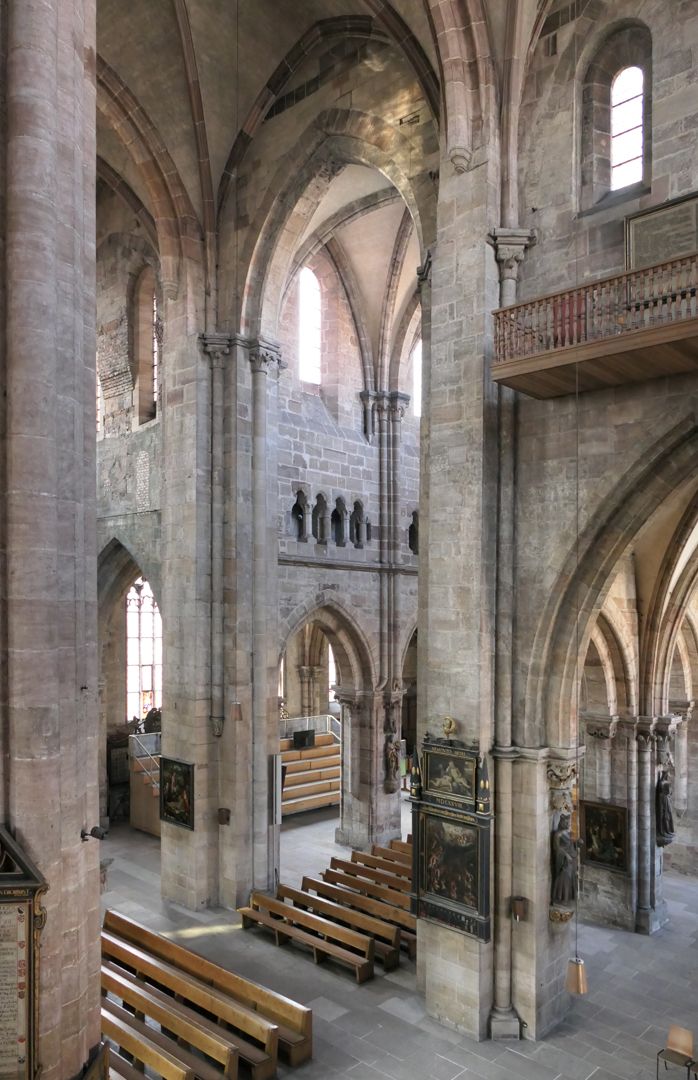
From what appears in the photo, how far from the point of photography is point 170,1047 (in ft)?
30.3

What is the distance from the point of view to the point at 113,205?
738 inches

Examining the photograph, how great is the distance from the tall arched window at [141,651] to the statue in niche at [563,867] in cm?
1519

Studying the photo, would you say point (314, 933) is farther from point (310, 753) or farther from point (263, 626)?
point (310, 753)

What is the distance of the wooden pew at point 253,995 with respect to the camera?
9.83m

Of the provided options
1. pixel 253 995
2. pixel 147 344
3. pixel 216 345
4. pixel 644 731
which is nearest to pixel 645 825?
pixel 644 731

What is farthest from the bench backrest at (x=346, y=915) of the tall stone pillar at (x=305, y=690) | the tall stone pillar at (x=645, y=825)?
the tall stone pillar at (x=305, y=690)

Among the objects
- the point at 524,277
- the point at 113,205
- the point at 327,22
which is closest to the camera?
the point at 524,277

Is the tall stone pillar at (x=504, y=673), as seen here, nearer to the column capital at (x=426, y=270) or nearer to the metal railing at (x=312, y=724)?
the column capital at (x=426, y=270)

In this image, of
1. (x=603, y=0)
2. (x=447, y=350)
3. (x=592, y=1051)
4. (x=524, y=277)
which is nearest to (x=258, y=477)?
(x=447, y=350)

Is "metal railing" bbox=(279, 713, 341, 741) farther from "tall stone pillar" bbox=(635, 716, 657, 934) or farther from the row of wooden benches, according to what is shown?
"tall stone pillar" bbox=(635, 716, 657, 934)

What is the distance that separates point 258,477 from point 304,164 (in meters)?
5.38

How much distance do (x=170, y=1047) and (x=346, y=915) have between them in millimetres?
4380

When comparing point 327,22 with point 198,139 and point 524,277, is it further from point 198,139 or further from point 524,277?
point 524,277

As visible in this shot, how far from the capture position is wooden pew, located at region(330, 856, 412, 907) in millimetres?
13812
